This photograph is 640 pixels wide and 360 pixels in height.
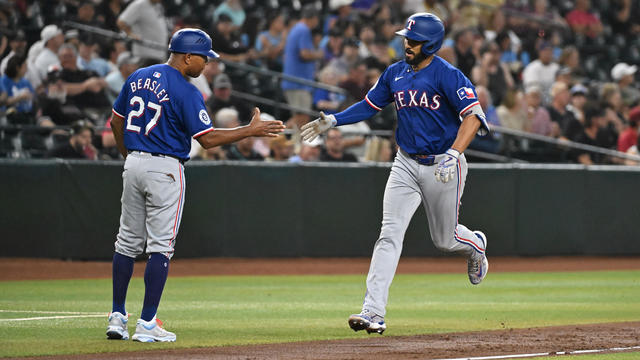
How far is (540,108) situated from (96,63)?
25.0ft

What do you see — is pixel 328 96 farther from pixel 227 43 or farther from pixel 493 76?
pixel 493 76

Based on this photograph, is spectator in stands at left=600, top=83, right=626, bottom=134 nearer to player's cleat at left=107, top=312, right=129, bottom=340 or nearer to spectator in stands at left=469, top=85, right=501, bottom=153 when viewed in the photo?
spectator in stands at left=469, top=85, right=501, bottom=153

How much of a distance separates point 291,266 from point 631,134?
702cm

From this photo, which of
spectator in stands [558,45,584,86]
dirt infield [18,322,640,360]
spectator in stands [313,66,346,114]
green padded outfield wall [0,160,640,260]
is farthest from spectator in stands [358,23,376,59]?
dirt infield [18,322,640,360]

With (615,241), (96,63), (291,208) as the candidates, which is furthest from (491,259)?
(96,63)

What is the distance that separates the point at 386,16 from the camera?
774 inches

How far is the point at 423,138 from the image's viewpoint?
24.7 ft

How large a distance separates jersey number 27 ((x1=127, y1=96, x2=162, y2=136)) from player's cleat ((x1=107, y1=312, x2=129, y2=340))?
1.23 m

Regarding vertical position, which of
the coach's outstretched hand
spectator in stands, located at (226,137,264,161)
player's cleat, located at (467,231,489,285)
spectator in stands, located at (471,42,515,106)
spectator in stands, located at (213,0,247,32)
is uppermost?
spectator in stands, located at (213,0,247,32)

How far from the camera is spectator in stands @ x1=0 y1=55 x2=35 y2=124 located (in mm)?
14398

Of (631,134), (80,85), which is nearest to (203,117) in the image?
(80,85)

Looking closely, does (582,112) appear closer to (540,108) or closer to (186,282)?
(540,108)

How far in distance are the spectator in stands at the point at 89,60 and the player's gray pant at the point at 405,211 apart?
880 centimetres

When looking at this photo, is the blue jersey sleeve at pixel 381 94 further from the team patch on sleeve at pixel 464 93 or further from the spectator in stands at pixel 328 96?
the spectator in stands at pixel 328 96
